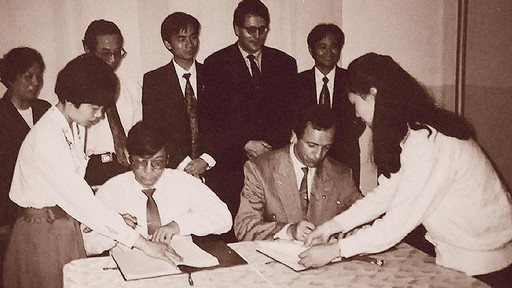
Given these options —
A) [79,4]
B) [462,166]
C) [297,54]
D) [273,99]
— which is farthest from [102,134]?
[462,166]

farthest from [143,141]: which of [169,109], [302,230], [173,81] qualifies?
[302,230]

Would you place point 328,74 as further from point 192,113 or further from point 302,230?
point 302,230

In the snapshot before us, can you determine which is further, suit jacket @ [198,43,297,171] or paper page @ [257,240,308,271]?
suit jacket @ [198,43,297,171]

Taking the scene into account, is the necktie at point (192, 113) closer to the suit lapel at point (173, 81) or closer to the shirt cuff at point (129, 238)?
the suit lapel at point (173, 81)

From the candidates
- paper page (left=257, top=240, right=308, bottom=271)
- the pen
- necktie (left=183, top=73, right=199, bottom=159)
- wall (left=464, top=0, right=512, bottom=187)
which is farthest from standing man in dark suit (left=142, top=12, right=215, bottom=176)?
wall (left=464, top=0, right=512, bottom=187)

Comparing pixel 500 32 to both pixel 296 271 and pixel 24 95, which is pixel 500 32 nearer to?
pixel 296 271

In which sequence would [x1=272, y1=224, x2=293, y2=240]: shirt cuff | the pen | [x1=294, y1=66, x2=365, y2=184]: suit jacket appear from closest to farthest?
the pen < [x1=272, y1=224, x2=293, y2=240]: shirt cuff < [x1=294, y1=66, x2=365, y2=184]: suit jacket

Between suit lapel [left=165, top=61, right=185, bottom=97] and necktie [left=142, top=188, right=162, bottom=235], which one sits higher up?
suit lapel [left=165, top=61, right=185, bottom=97]

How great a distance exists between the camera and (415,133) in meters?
1.62

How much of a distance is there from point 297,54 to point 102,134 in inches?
40.1

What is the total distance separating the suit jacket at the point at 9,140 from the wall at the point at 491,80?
226 cm

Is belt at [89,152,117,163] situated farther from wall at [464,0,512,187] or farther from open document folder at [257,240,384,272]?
wall at [464,0,512,187]

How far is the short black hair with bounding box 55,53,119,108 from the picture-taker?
1.92m

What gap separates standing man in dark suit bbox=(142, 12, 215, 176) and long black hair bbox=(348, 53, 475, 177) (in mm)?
926
